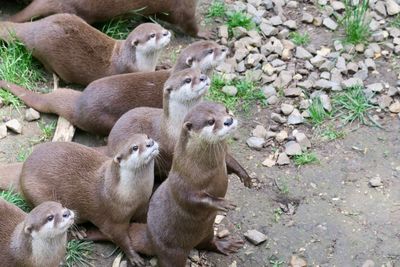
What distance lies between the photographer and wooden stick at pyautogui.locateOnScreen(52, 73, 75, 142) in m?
4.12

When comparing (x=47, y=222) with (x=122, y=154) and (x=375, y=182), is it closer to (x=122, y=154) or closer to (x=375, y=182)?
(x=122, y=154)

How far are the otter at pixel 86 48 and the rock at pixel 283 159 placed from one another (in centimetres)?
92

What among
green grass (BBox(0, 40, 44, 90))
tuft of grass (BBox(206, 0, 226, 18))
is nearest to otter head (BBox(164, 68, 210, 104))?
green grass (BBox(0, 40, 44, 90))

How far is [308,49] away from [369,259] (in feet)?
5.25

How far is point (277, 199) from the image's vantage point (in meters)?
3.92

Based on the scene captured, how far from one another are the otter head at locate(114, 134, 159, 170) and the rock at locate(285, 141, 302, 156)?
0.94 metres

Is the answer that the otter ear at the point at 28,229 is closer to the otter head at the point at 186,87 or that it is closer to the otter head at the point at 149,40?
the otter head at the point at 186,87

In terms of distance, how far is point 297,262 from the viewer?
3623 millimetres

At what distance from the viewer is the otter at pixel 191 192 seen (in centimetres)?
320

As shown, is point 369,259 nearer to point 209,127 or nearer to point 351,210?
point 351,210

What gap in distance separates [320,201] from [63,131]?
1.42m

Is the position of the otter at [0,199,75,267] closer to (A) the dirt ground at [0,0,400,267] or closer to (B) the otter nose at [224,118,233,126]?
(A) the dirt ground at [0,0,400,267]

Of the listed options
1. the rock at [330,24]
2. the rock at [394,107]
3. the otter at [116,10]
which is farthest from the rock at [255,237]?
the rock at [330,24]

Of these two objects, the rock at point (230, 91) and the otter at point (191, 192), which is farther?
the rock at point (230, 91)
